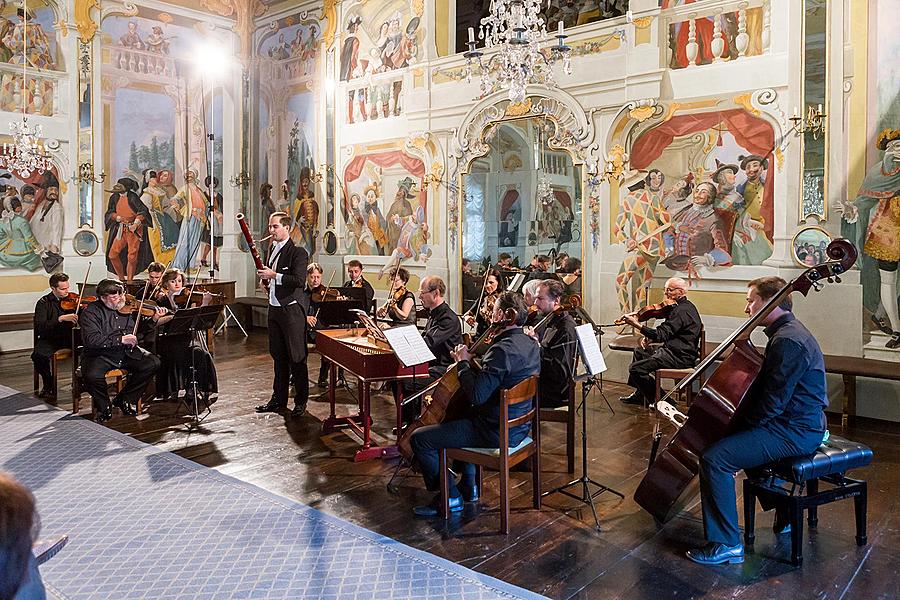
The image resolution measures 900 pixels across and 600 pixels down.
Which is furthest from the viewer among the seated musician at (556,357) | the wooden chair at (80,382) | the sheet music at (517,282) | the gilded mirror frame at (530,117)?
the sheet music at (517,282)

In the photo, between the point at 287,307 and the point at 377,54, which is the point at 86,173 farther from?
the point at 287,307

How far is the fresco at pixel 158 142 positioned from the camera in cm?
1323

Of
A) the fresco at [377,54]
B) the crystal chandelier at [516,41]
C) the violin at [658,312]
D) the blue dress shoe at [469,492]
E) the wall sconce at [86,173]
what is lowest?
the blue dress shoe at [469,492]

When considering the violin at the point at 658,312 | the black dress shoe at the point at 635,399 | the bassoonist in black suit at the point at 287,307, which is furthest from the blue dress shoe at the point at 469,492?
the black dress shoe at the point at 635,399

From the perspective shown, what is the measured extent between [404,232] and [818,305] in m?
6.25

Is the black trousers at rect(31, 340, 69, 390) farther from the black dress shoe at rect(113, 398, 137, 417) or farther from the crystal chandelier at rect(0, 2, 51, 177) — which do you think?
the crystal chandelier at rect(0, 2, 51, 177)

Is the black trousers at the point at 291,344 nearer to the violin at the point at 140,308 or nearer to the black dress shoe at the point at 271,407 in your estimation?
the black dress shoe at the point at 271,407

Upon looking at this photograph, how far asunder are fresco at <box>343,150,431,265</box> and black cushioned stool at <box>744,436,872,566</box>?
7.70 metres

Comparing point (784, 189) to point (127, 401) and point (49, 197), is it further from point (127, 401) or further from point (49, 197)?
point (49, 197)

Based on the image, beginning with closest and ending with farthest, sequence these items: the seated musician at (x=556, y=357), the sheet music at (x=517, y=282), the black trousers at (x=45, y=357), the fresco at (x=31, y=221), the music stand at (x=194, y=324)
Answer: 1. the seated musician at (x=556, y=357)
2. the music stand at (x=194, y=324)
3. the black trousers at (x=45, y=357)
4. the sheet music at (x=517, y=282)
5. the fresco at (x=31, y=221)

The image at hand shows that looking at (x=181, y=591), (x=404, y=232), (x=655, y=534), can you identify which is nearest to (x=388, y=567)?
(x=181, y=591)

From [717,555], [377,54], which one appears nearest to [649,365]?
[717,555]

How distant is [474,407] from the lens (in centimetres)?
468

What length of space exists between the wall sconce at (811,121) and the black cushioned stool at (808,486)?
14.4ft
